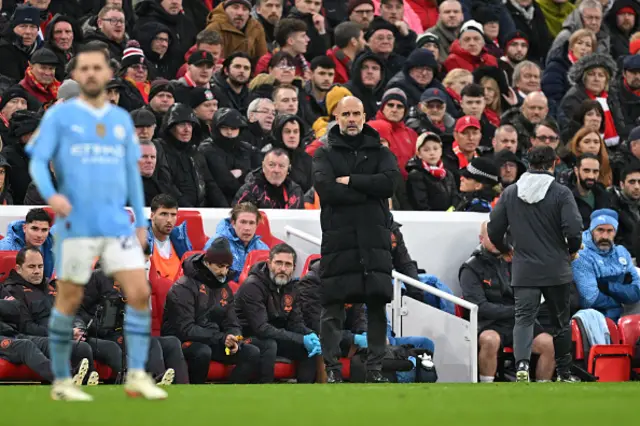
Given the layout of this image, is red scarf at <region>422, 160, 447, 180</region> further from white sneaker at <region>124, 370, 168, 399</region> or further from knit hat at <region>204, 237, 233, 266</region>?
white sneaker at <region>124, 370, 168, 399</region>

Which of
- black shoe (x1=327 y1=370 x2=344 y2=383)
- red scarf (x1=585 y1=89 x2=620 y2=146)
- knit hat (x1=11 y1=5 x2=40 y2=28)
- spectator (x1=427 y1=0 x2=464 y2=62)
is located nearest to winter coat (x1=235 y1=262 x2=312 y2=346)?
black shoe (x1=327 y1=370 x2=344 y2=383)

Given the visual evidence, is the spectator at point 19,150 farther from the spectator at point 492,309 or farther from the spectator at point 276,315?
the spectator at point 492,309

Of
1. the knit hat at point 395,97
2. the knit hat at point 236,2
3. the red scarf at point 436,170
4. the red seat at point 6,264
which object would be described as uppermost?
the knit hat at point 236,2

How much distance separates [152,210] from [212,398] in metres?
5.06

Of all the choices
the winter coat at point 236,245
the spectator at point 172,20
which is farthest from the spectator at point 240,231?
the spectator at point 172,20

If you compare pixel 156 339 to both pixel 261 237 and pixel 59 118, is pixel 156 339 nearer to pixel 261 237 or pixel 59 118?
pixel 261 237

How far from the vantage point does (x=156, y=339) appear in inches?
488

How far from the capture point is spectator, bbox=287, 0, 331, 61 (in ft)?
63.1

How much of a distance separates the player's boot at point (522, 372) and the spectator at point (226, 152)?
14.3 ft

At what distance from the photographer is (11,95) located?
594 inches

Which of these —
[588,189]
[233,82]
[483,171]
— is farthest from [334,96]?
[588,189]

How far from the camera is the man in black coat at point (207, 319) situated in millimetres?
12758

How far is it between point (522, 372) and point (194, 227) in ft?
12.5

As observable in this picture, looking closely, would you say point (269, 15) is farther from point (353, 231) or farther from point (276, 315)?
point (353, 231)
